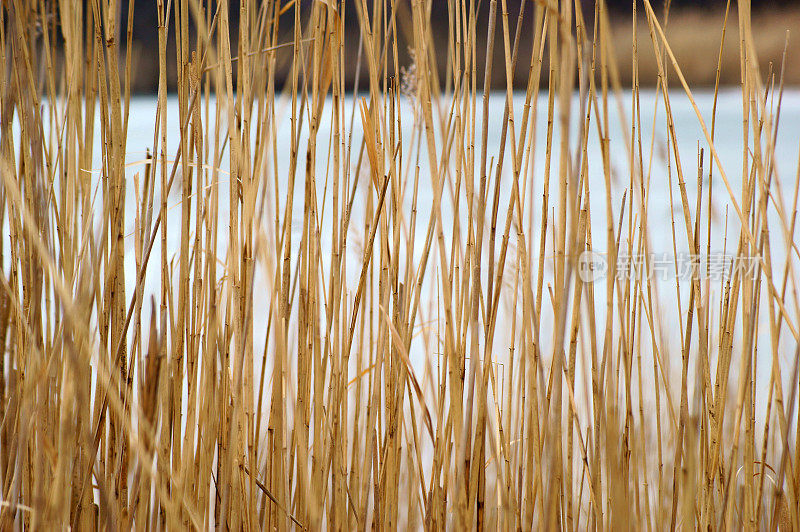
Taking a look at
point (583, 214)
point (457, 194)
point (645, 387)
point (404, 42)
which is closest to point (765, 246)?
point (583, 214)

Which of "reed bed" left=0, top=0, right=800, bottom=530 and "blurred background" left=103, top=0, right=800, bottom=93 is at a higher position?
"blurred background" left=103, top=0, right=800, bottom=93

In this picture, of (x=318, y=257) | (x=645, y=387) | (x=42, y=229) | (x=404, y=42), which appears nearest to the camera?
(x=42, y=229)

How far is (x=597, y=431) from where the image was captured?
671 millimetres

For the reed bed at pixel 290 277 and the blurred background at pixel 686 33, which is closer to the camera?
the reed bed at pixel 290 277

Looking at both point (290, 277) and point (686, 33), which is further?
point (686, 33)

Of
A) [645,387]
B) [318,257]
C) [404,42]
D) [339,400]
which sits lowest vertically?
[645,387]

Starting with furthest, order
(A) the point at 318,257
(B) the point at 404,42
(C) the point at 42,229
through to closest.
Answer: (B) the point at 404,42
(A) the point at 318,257
(C) the point at 42,229

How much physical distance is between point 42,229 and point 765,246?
61 centimetres

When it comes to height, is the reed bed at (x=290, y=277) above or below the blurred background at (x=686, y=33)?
below

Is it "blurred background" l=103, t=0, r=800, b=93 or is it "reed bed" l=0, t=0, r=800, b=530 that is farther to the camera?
"blurred background" l=103, t=0, r=800, b=93

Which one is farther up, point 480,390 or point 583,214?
point 583,214

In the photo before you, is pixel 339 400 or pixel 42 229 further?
pixel 339 400

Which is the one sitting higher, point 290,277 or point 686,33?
point 686,33

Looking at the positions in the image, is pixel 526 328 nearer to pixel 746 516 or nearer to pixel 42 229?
pixel 746 516
